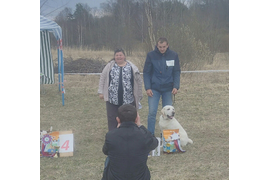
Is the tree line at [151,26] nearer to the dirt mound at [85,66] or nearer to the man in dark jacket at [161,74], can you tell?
the dirt mound at [85,66]

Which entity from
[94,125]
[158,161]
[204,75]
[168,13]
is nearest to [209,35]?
[168,13]

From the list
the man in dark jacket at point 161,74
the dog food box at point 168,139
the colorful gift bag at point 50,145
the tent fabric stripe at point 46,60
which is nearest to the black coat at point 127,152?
the dog food box at point 168,139

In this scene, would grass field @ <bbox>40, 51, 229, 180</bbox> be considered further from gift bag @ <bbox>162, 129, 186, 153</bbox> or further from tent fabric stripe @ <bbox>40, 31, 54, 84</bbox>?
tent fabric stripe @ <bbox>40, 31, 54, 84</bbox>

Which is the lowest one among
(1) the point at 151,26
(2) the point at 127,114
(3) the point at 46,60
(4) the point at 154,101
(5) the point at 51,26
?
(4) the point at 154,101

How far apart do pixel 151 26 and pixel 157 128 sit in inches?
240

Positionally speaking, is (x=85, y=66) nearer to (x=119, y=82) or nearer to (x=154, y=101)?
(x=154, y=101)

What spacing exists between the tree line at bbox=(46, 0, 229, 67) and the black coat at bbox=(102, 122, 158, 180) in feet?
29.3

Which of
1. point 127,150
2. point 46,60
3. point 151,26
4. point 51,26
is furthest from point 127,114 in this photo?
point 151,26

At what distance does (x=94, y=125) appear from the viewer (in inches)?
238

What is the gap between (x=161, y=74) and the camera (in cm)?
448

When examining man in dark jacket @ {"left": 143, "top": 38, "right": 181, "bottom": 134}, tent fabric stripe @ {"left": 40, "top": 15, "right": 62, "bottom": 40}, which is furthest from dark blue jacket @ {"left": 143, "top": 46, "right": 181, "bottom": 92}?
tent fabric stripe @ {"left": 40, "top": 15, "right": 62, "bottom": 40}
